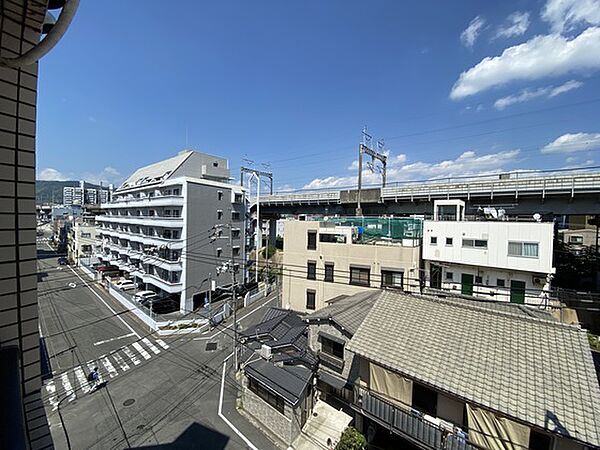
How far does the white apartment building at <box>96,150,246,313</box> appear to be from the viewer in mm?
26141

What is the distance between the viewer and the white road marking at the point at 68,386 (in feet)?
45.1

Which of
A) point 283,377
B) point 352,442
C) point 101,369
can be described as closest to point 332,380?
point 283,377

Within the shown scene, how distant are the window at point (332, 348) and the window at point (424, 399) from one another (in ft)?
11.8

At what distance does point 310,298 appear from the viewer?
21.7 m

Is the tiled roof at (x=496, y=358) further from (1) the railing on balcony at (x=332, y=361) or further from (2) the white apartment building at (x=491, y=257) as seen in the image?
(2) the white apartment building at (x=491, y=257)

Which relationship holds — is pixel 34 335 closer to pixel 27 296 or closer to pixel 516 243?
pixel 27 296

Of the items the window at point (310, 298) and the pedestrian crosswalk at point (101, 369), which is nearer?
the pedestrian crosswalk at point (101, 369)

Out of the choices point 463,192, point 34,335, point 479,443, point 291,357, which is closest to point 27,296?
point 34,335

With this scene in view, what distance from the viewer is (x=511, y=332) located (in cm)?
845

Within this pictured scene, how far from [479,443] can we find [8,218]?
10.6m

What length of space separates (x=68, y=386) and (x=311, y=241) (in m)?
17.1

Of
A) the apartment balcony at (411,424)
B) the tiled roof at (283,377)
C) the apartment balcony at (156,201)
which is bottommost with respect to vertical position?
the tiled roof at (283,377)

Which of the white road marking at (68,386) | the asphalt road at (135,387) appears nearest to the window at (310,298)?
the asphalt road at (135,387)

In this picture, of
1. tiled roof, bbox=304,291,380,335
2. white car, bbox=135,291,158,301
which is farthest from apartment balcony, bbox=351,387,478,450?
white car, bbox=135,291,158,301
